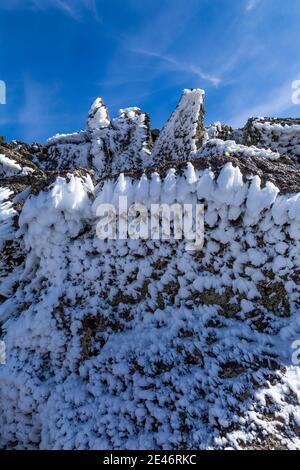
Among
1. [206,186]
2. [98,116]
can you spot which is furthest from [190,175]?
[98,116]

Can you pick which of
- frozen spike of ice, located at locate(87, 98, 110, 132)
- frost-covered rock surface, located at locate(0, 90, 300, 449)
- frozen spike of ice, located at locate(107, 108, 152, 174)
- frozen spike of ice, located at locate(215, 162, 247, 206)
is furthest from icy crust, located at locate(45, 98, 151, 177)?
frozen spike of ice, located at locate(215, 162, 247, 206)

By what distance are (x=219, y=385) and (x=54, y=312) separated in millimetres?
2686

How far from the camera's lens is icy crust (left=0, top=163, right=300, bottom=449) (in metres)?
4.17

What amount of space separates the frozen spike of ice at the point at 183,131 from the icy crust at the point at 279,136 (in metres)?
2.01

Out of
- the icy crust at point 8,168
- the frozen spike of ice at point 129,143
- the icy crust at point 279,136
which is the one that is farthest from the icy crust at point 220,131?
the icy crust at point 8,168

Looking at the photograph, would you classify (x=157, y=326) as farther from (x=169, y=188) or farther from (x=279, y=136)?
(x=279, y=136)

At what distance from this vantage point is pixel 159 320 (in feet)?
17.2

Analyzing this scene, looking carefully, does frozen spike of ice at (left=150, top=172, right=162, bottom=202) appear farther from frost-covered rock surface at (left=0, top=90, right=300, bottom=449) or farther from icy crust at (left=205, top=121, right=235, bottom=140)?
icy crust at (left=205, top=121, right=235, bottom=140)

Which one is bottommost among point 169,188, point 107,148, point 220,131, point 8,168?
point 169,188

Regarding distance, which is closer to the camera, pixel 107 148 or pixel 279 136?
pixel 279 136

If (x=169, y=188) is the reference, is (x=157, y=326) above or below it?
below

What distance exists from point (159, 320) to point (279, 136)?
9.40 metres
